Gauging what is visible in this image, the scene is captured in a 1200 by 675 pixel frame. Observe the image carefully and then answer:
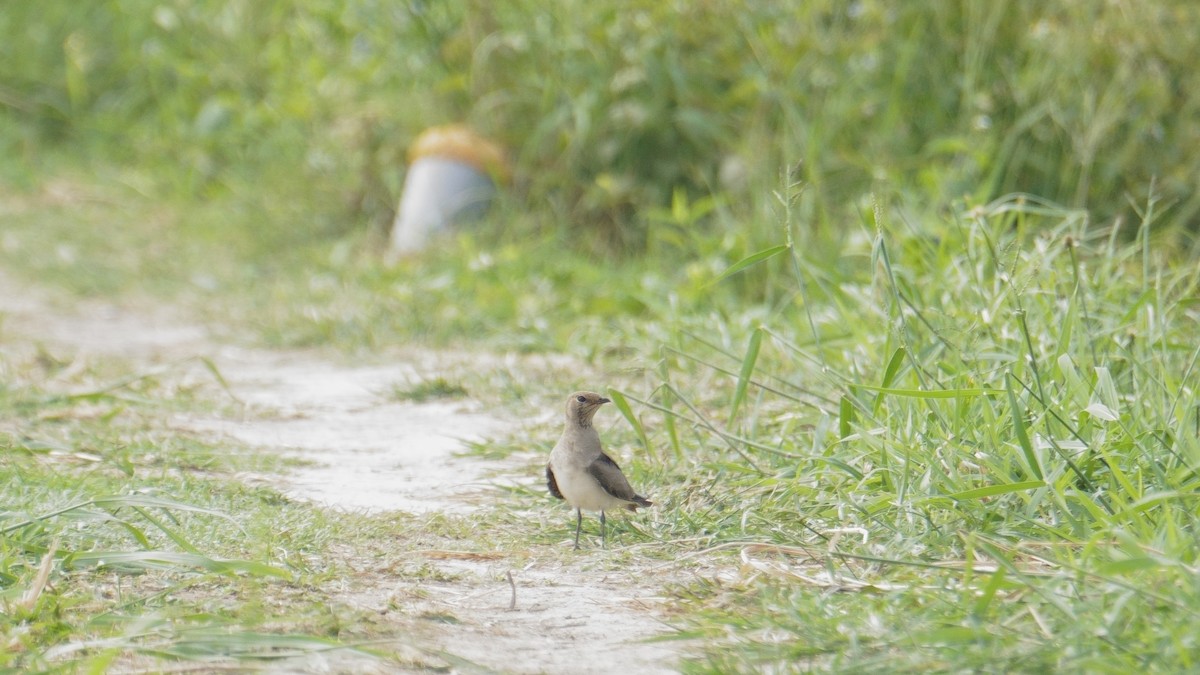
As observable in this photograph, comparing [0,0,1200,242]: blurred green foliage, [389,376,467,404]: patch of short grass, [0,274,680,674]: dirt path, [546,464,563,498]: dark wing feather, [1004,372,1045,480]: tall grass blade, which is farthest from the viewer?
[0,0,1200,242]: blurred green foliage

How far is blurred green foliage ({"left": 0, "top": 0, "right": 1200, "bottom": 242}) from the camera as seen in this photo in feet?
17.1

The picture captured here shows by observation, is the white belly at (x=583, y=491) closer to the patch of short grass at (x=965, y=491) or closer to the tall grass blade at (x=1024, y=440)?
the patch of short grass at (x=965, y=491)

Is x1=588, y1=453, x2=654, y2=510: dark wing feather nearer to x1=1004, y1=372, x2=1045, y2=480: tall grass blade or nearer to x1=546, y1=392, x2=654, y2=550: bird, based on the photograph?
x1=546, y1=392, x2=654, y2=550: bird

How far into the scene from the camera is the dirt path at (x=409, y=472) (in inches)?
91.0

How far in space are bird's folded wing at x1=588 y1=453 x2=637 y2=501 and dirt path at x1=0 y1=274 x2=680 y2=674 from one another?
0.13 metres

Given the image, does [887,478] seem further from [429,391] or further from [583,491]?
[429,391]

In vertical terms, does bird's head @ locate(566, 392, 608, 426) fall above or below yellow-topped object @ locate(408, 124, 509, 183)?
below

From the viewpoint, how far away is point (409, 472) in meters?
3.54

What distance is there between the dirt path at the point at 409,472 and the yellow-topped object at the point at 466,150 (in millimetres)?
1464

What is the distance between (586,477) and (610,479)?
0.16ft

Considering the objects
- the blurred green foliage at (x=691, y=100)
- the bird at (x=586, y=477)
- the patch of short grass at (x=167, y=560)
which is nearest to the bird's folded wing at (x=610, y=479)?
the bird at (x=586, y=477)

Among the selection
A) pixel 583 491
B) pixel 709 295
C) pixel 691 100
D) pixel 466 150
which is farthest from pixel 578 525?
pixel 466 150

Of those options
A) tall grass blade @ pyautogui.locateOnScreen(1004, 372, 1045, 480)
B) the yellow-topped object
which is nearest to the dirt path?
tall grass blade @ pyautogui.locateOnScreen(1004, 372, 1045, 480)

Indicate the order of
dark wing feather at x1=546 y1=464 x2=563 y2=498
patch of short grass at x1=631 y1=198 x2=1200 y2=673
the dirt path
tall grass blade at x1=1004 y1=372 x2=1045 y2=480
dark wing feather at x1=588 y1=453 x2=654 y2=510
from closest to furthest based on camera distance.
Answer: patch of short grass at x1=631 y1=198 x2=1200 y2=673 → the dirt path → tall grass blade at x1=1004 y1=372 x2=1045 y2=480 → dark wing feather at x1=588 y1=453 x2=654 y2=510 → dark wing feather at x1=546 y1=464 x2=563 y2=498
